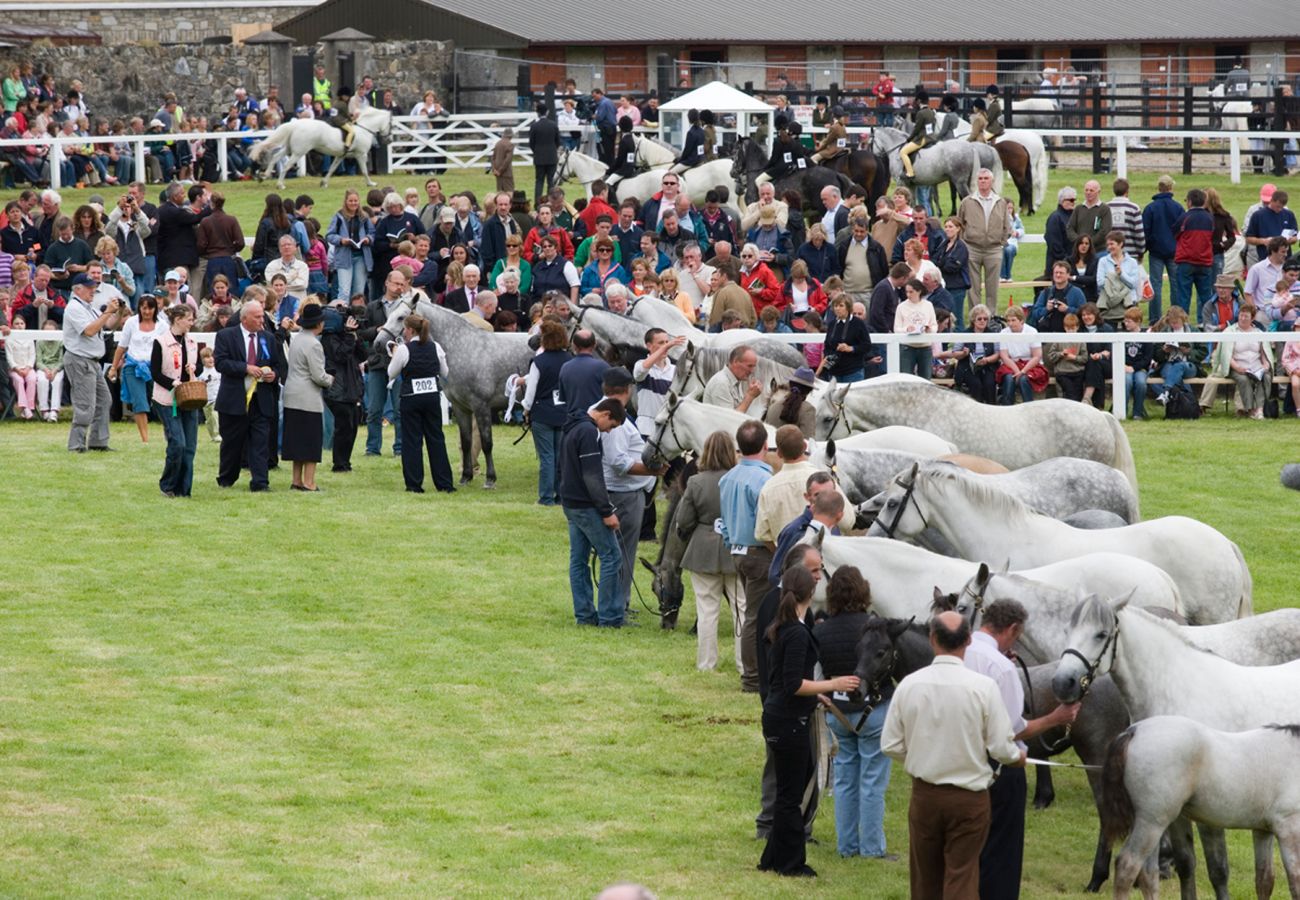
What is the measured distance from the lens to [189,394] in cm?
1692

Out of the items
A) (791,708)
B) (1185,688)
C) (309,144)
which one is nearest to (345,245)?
(309,144)

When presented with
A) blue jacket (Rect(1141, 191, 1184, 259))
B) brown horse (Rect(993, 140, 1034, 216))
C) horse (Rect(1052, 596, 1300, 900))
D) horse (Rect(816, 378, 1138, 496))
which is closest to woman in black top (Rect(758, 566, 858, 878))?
horse (Rect(1052, 596, 1300, 900))

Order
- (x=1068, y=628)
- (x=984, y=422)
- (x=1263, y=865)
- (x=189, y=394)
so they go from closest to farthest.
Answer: (x=1263, y=865) < (x=1068, y=628) < (x=984, y=422) < (x=189, y=394)

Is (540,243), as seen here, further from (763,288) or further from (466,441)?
(466,441)

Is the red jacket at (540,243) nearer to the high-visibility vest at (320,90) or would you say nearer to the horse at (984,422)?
the horse at (984,422)

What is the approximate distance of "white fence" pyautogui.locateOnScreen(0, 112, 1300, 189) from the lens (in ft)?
111

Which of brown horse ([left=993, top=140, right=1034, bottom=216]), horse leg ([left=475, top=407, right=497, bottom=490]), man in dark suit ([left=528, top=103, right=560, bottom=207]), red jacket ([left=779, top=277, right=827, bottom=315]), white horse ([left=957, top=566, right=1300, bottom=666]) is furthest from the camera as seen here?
man in dark suit ([left=528, top=103, right=560, bottom=207])

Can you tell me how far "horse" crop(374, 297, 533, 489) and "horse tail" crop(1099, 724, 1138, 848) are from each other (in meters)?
Result: 10.6

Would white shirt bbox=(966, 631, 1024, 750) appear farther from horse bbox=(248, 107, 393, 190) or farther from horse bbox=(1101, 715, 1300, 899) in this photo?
horse bbox=(248, 107, 393, 190)

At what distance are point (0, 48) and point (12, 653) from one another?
36021 millimetres

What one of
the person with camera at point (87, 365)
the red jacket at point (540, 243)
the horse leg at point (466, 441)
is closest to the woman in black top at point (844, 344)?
the horse leg at point (466, 441)

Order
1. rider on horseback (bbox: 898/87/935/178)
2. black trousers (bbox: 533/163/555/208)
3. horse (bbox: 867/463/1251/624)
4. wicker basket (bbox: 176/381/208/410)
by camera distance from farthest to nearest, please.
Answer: black trousers (bbox: 533/163/555/208), rider on horseback (bbox: 898/87/935/178), wicker basket (bbox: 176/381/208/410), horse (bbox: 867/463/1251/624)

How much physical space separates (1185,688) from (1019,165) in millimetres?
22526

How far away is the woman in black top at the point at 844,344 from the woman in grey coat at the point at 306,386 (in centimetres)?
473
